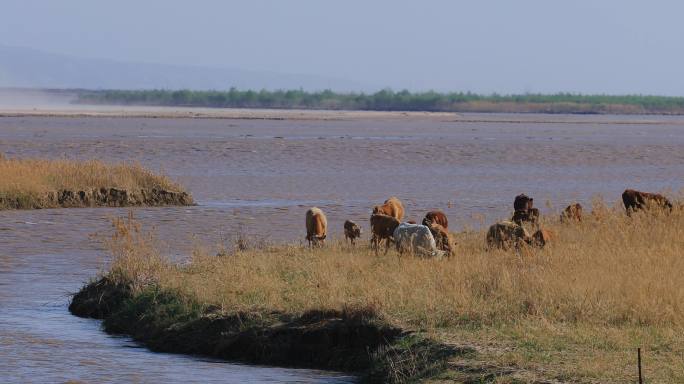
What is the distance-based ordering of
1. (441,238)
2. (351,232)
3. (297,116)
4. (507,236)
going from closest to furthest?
1. (441,238)
2. (507,236)
3. (351,232)
4. (297,116)

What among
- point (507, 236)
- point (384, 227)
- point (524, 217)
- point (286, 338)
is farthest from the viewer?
point (524, 217)

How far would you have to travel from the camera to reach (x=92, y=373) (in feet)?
42.0

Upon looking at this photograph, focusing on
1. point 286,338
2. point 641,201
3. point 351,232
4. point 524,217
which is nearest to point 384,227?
point 351,232

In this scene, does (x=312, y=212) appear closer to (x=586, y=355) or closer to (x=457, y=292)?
(x=457, y=292)

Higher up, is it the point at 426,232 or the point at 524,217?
the point at 426,232

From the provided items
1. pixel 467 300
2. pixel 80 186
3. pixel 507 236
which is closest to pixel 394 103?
pixel 80 186

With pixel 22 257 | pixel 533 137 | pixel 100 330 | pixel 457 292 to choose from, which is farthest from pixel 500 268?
pixel 533 137

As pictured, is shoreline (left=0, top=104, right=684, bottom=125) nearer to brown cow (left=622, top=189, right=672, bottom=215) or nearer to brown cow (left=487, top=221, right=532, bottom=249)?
brown cow (left=622, top=189, right=672, bottom=215)

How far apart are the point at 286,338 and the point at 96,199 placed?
50.5ft

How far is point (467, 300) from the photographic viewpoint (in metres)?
13.6

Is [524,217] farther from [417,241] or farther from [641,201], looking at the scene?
[417,241]

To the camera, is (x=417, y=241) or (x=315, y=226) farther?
(x=315, y=226)

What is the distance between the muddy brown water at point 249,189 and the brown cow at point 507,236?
7.19ft

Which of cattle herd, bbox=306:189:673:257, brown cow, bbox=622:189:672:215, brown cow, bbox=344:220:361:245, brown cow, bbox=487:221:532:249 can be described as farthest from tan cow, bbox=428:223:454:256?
brown cow, bbox=622:189:672:215
